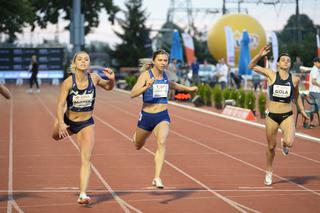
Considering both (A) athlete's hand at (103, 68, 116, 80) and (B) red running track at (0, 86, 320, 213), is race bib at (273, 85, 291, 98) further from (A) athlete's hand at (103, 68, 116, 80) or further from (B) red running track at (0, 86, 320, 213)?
(A) athlete's hand at (103, 68, 116, 80)

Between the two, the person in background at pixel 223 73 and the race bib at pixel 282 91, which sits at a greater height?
the race bib at pixel 282 91

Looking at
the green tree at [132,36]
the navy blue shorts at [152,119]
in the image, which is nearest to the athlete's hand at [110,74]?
the navy blue shorts at [152,119]

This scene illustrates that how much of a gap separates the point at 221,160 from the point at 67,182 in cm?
408

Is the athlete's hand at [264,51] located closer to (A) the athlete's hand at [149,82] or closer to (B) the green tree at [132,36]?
(A) the athlete's hand at [149,82]

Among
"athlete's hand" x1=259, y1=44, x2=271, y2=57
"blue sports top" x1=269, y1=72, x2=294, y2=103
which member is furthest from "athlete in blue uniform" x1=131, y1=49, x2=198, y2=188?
"blue sports top" x1=269, y1=72, x2=294, y2=103

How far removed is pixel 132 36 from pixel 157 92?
74348mm

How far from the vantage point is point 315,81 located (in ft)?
68.9

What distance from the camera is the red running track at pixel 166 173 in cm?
1058

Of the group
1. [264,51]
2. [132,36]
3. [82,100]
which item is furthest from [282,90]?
[132,36]

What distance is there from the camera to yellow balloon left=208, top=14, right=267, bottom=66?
65.2 meters

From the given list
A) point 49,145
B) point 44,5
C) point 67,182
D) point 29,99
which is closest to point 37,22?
point 44,5

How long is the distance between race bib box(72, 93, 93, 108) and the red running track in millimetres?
1220

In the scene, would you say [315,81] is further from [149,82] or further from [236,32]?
[236,32]

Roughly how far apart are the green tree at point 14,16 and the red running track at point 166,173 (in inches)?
1674
